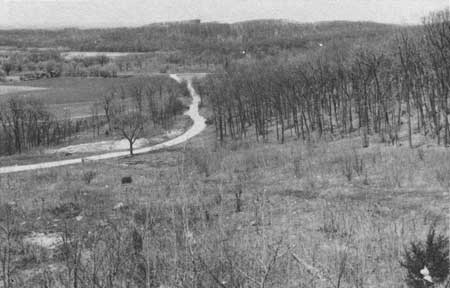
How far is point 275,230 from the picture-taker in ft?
43.9

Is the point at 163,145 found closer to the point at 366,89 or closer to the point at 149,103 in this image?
the point at 366,89

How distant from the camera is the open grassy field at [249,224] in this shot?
8266 mm

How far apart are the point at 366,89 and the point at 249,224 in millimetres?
43658

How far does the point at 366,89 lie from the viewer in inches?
2125

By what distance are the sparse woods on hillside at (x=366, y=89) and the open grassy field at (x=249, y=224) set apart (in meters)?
10.3

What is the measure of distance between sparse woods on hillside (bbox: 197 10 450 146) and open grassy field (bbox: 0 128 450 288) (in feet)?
33.7

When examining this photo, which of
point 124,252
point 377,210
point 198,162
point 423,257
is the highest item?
point 423,257

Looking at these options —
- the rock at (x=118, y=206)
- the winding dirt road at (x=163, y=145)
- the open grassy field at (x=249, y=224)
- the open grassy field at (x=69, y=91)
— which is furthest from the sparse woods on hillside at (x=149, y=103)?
the rock at (x=118, y=206)

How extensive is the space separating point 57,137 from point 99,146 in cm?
2194

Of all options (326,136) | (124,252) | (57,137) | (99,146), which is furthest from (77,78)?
(124,252)

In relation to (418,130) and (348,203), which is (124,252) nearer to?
(348,203)

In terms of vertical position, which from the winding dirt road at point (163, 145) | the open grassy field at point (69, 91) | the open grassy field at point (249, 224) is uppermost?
the open grassy field at point (249, 224)

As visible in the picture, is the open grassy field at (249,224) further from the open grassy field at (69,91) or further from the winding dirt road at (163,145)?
the open grassy field at (69,91)

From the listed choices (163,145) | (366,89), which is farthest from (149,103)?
(366,89)
